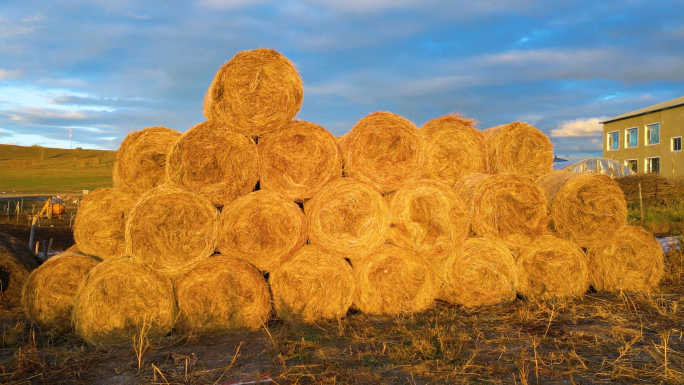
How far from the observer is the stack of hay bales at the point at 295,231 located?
5836 millimetres

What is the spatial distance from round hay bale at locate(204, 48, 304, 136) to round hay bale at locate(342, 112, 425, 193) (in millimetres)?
995

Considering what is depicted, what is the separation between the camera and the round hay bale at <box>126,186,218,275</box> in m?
5.76

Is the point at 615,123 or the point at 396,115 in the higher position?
the point at 615,123

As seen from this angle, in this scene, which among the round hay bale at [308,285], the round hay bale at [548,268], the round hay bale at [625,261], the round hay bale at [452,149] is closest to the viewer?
the round hay bale at [308,285]

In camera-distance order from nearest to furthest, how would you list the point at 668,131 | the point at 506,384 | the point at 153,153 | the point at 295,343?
the point at 506,384 < the point at 295,343 < the point at 153,153 < the point at 668,131

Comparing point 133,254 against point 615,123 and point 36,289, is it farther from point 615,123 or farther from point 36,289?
point 615,123

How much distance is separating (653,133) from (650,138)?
0.48 metres

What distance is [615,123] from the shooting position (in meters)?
37.7

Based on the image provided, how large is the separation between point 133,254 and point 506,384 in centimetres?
428

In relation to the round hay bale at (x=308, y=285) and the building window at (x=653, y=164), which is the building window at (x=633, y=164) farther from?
the round hay bale at (x=308, y=285)

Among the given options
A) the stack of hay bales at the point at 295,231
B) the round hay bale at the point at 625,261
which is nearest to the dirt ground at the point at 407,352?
the stack of hay bales at the point at 295,231

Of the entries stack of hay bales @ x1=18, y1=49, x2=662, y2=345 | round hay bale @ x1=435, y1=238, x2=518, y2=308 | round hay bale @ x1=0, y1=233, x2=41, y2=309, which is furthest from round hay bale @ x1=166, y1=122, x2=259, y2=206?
round hay bale @ x1=0, y1=233, x2=41, y2=309

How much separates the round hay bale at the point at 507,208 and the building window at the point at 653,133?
3233 centimetres

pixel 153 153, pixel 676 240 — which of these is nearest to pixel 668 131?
pixel 676 240
